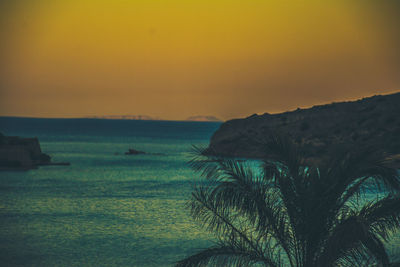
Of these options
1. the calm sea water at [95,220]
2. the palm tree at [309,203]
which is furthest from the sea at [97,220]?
the palm tree at [309,203]

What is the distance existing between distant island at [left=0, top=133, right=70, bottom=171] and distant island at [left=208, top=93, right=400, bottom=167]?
970 inches

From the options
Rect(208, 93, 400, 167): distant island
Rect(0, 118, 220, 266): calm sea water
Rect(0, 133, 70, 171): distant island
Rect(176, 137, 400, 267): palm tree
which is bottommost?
Rect(0, 118, 220, 266): calm sea water

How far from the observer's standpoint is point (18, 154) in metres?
74.1

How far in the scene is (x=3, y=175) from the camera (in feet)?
212

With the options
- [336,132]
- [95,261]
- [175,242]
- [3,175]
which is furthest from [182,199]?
[336,132]

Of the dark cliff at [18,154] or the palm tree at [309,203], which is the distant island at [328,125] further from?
the palm tree at [309,203]

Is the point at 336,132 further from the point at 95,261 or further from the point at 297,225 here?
the point at 297,225

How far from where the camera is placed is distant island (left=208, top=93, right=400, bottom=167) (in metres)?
79.4

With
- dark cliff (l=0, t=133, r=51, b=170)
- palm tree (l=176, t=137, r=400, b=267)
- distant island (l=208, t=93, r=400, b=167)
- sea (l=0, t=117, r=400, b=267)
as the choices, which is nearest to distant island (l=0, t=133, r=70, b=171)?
dark cliff (l=0, t=133, r=51, b=170)

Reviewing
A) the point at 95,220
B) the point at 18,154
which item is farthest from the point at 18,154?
the point at 95,220

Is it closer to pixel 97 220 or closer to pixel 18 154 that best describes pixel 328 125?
pixel 18 154

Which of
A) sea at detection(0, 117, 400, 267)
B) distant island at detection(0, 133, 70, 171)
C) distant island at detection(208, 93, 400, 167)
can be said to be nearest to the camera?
A: sea at detection(0, 117, 400, 267)

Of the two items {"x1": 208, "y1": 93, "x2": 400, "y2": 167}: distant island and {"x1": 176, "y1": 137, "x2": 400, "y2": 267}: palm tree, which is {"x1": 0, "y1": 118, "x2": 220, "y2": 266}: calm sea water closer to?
{"x1": 176, "y1": 137, "x2": 400, "y2": 267}: palm tree

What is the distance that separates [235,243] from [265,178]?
5.10ft
